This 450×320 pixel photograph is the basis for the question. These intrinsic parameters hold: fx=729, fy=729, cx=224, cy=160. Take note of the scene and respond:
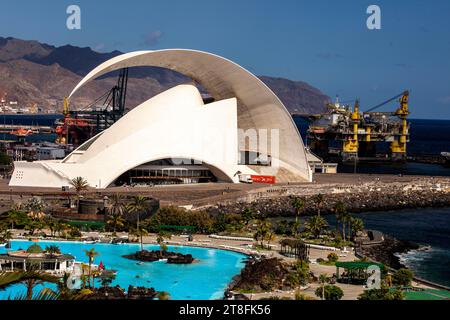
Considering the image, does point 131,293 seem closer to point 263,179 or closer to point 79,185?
point 79,185

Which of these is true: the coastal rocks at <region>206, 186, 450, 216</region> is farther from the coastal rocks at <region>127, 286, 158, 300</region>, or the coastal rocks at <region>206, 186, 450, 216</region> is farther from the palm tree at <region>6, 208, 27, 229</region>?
the coastal rocks at <region>127, 286, 158, 300</region>

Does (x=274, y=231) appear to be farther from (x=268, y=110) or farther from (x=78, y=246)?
(x=268, y=110)

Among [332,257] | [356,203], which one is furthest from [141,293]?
Result: [356,203]

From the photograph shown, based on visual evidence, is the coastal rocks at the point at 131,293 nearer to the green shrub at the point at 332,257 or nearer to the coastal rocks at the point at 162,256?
the coastal rocks at the point at 162,256

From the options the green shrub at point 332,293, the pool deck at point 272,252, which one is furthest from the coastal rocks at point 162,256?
the green shrub at point 332,293

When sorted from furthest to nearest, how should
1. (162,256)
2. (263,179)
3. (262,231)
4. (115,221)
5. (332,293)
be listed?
(263,179) → (115,221) → (262,231) → (162,256) → (332,293)

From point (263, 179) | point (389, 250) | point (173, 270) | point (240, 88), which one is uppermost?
point (240, 88)

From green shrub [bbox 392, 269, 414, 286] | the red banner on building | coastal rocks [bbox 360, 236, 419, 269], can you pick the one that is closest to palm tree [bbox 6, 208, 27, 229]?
coastal rocks [bbox 360, 236, 419, 269]
